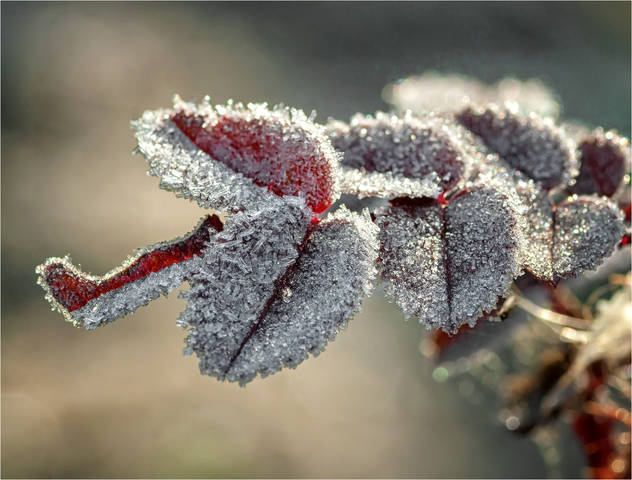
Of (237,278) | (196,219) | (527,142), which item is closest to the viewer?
(237,278)

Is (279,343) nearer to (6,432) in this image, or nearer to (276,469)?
(276,469)

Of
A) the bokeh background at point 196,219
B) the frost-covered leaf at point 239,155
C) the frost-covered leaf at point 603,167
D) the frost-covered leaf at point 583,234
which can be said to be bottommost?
the frost-covered leaf at point 583,234

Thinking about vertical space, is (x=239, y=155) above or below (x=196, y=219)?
below

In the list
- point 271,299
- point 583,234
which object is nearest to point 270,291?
point 271,299

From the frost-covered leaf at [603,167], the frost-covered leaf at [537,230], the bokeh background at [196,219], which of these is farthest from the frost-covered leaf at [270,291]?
the bokeh background at [196,219]

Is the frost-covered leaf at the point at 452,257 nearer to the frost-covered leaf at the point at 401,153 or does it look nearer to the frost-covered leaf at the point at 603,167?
the frost-covered leaf at the point at 401,153

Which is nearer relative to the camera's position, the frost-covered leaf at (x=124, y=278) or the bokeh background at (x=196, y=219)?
the frost-covered leaf at (x=124, y=278)

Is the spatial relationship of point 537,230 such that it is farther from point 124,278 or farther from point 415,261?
point 124,278
